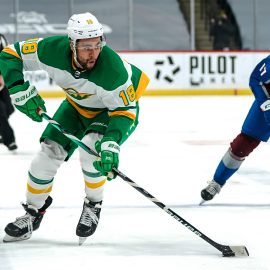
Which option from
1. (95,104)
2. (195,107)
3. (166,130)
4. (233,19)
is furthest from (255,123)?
(233,19)

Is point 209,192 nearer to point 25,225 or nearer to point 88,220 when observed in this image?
point 88,220

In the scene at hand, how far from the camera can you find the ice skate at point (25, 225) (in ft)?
12.2

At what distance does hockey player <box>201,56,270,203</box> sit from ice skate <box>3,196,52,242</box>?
110 centimetres

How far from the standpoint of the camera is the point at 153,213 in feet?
14.3

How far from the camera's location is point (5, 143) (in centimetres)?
696

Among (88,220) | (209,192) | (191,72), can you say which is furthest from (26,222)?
(191,72)

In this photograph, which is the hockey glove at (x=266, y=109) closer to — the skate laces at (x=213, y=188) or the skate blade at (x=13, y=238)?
the skate laces at (x=213, y=188)

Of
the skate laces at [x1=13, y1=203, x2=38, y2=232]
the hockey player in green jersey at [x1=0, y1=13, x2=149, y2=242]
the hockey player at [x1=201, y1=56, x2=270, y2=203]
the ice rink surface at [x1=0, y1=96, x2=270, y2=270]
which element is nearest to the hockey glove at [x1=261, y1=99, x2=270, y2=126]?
the hockey player at [x1=201, y1=56, x2=270, y2=203]

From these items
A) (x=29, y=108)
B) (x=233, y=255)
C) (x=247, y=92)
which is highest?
(x=29, y=108)

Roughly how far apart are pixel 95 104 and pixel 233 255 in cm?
85

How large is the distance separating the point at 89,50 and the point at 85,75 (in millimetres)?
122

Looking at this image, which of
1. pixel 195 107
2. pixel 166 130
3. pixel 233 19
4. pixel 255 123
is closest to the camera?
pixel 255 123

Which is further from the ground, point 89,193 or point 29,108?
point 29,108

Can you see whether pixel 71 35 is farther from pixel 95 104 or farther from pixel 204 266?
pixel 204 266
